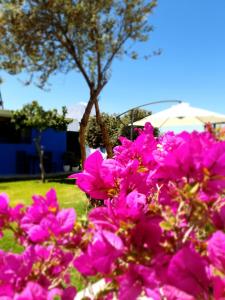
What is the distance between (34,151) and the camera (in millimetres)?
24953

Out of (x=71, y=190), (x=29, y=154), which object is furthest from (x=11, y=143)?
(x=71, y=190)

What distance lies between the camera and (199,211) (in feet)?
2.82

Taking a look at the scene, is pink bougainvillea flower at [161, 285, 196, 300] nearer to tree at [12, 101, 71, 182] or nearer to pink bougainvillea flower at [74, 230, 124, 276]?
pink bougainvillea flower at [74, 230, 124, 276]

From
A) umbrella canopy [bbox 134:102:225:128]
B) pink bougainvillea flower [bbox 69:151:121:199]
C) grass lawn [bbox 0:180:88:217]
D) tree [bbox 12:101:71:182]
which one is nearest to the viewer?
pink bougainvillea flower [bbox 69:151:121:199]

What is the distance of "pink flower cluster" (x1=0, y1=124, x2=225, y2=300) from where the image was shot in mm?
852

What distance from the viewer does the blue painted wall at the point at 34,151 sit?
23.3 meters

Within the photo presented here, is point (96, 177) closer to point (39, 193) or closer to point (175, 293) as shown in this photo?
point (175, 293)

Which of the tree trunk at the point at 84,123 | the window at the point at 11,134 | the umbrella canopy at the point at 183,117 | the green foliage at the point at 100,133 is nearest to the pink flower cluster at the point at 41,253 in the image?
the tree trunk at the point at 84,123

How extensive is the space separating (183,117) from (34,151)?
39.5 feet

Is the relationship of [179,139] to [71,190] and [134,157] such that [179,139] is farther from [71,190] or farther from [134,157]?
[71,190]

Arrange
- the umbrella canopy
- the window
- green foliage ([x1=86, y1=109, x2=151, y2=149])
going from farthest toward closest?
green foliage ([x1=86, y1=109, x2=151, y2=149]), the window, the umbrella canopy

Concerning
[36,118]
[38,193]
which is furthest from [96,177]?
[36,118]

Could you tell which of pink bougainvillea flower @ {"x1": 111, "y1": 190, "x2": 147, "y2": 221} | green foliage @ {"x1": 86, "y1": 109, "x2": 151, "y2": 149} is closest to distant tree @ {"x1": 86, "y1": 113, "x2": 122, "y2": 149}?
green foliage @ {"x1": 86, "y1": 109, "x2": 151, "y2": 149}

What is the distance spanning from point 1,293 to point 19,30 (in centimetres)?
1526
